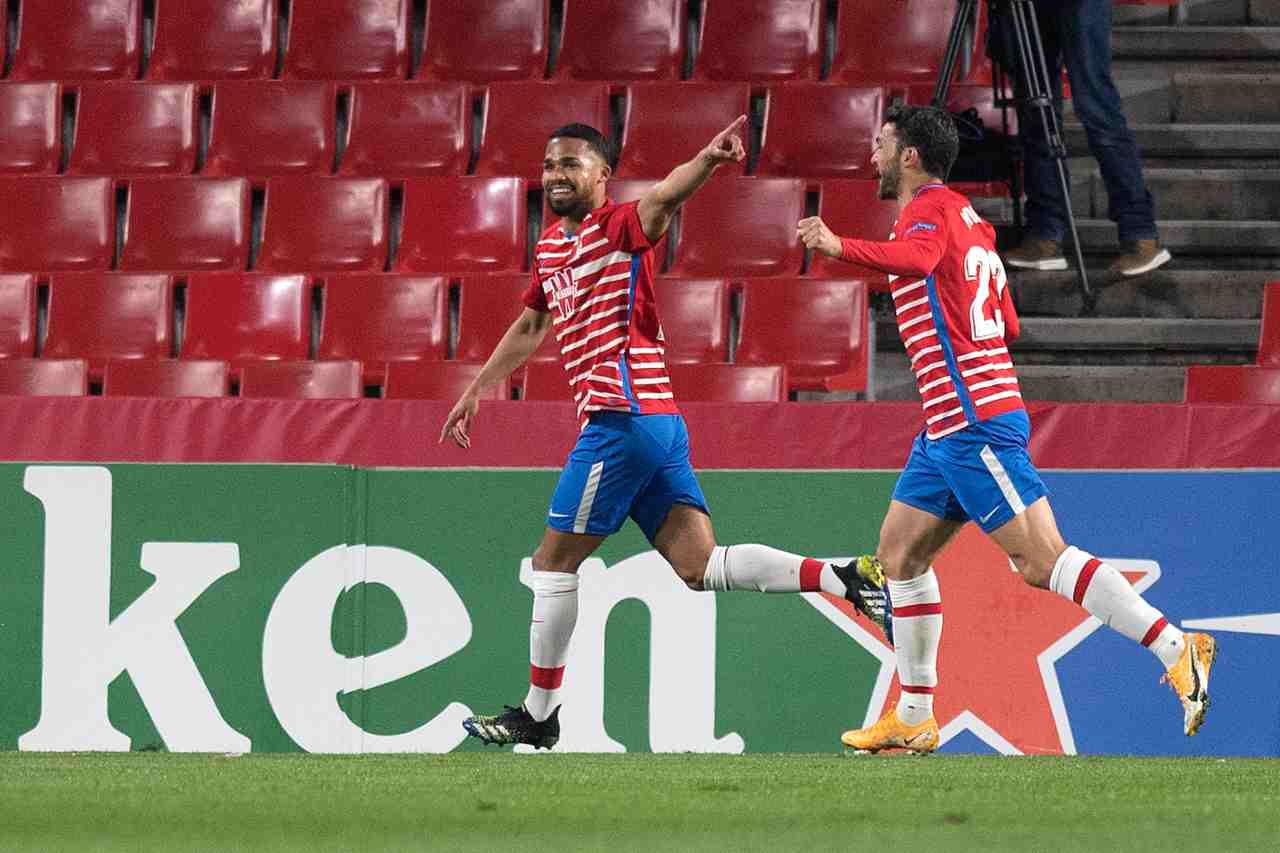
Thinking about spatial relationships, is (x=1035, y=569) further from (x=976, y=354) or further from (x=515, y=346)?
(x=515, y=346)

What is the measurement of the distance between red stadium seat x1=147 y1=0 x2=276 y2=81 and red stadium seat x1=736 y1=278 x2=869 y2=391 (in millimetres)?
3337

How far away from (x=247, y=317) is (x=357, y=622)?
8.56 feet

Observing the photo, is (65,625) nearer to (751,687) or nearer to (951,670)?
(751,687)

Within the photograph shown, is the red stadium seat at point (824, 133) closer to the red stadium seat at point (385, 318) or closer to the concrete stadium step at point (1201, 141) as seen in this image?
the concrete stadium step at point (1201, 141)

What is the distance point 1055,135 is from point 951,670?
309 centimetres

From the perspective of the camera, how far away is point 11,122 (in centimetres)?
977

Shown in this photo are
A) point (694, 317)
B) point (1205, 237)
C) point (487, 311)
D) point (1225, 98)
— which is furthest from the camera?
point (1225, 98)

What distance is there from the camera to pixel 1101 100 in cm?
847

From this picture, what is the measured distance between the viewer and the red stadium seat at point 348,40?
395 inches

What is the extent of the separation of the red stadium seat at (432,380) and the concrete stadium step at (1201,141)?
139 inches

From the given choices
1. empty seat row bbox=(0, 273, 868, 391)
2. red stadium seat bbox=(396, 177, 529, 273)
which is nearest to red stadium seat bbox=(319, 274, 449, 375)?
empty seat row bbox=(0, 273, 868, 391)

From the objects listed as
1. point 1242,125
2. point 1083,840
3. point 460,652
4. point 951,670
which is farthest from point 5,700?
point 1242,125

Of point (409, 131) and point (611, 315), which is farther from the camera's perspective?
point (409, 131)

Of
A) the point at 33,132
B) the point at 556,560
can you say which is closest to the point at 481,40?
the point at 33,132
